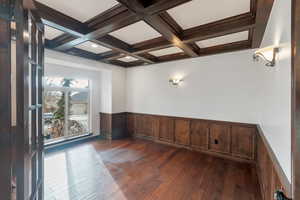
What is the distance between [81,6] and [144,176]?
292 cm

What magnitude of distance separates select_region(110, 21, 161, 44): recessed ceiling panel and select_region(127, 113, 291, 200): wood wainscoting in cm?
246

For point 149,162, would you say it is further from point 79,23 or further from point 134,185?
point 79,23

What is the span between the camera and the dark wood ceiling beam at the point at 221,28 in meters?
2.02

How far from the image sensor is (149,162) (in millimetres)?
3115

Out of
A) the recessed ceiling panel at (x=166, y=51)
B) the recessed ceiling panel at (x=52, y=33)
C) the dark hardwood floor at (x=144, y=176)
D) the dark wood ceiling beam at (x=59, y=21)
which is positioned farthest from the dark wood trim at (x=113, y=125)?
the dark wood ceiling beam at (x=59, y=21)

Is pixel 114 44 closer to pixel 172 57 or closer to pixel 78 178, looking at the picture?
pixel 172 57

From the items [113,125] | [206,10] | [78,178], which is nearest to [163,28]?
[206,10]

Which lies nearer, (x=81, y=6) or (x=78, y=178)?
(x=81, y=6)

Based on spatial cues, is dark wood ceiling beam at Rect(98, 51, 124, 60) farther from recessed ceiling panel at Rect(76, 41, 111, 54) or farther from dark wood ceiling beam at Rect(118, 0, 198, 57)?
dark wood ceiling beam at Rect(118, 0, 198, 57)

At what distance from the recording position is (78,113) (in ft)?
15.1

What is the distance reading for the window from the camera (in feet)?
12.9

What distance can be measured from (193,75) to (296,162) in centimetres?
332

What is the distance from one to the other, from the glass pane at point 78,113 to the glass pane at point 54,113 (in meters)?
0.22

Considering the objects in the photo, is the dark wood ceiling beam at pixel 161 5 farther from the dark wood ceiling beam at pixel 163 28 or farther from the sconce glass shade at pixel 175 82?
the sconce glass shade at pixel 175 82
